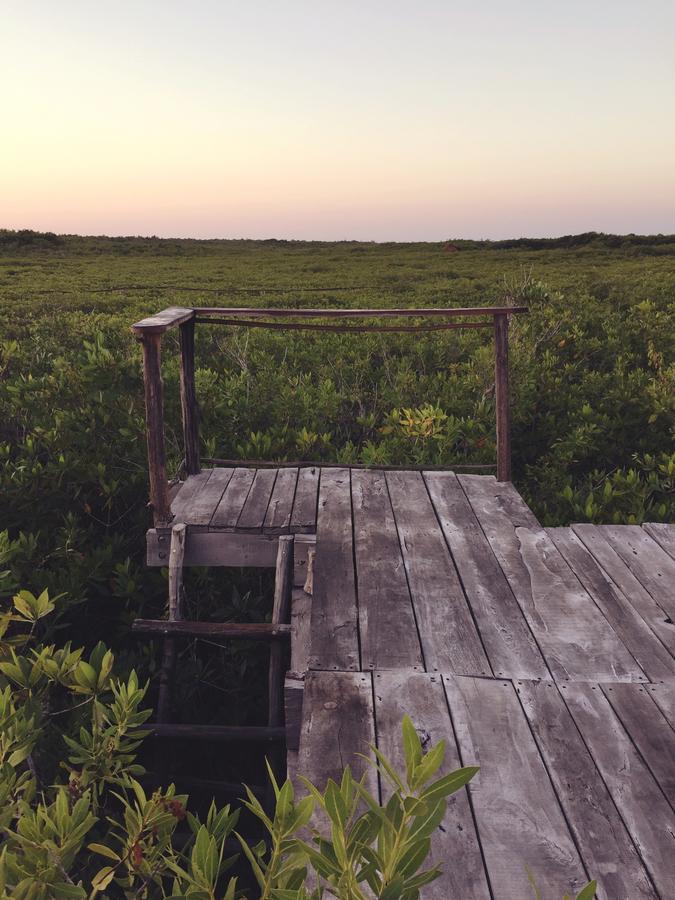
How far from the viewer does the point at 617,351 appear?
962 cm

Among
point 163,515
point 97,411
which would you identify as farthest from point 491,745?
point 97,411

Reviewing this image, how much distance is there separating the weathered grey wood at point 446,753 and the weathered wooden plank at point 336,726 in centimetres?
4

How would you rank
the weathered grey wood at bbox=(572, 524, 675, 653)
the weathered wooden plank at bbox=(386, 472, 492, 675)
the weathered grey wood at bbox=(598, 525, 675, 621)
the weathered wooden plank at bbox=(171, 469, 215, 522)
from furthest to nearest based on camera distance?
the weathered wooden plank at bbox=(171, 469, 215, 522) → the weathered grey wood at bbox=(598, 525, 675, 621) → the weathered grey wood at bbox=(572, 524, 675, 653) → the weathered wooden plank at bbox=(386, 472, 492, 675)

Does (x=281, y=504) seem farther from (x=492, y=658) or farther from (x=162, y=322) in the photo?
(x=492, y=658)

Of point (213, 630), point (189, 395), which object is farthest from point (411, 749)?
point (189, 395)

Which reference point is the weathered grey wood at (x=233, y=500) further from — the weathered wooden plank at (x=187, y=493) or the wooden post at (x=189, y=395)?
the wooden post at (x=189, y=395)

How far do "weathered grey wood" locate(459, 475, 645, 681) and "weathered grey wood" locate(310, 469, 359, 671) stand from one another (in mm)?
807

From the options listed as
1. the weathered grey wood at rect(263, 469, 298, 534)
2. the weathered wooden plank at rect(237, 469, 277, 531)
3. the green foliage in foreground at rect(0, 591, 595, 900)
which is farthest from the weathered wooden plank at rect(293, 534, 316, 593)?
the green foliage in foreground at rect(0, 591, 595, 900)

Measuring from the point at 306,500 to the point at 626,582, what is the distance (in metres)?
1.97

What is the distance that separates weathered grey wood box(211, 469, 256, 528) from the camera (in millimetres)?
3885

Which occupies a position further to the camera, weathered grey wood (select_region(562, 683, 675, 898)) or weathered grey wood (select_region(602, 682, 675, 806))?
weathered grey wood (select_region(602, 682, 675, 806))

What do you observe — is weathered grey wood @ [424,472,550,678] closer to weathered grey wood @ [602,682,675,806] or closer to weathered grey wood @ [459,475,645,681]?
weathered grey wood @ [459,475,645,681]

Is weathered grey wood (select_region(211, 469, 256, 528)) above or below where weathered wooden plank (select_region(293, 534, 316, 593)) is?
above

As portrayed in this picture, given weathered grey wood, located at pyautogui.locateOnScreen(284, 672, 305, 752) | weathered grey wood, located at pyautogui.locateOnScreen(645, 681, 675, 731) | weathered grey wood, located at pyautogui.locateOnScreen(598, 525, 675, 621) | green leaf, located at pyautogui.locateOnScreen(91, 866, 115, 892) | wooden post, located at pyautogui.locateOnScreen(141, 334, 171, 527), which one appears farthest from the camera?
wooden post, located at pyautogui.locateOnScreen(141, 334, 171, 527)
